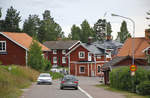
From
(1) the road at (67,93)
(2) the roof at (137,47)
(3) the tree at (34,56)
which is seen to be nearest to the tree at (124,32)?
(2) the roof at (137,47)

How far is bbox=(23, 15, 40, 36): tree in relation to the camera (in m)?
127

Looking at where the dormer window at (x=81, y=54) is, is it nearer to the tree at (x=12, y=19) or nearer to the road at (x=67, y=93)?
the tree at (x=12, y=19)

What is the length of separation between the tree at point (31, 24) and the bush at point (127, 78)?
93045 mm

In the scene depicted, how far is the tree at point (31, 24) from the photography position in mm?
127250

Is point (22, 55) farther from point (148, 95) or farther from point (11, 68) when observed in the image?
point (148, 95)

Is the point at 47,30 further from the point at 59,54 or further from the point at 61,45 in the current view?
the point at 59,54

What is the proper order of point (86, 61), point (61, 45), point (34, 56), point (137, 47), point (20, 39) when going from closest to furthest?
point (137, 47), point (34, 56), point (20, 39), point (86, 61), point (61, 45)

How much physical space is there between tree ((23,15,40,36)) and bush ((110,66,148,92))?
93.0 meters

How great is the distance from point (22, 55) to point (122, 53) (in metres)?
16.9

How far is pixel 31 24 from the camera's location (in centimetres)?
12925

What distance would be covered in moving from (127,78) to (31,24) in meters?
99.0

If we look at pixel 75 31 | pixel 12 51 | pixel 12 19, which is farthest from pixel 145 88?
pixel 75 31

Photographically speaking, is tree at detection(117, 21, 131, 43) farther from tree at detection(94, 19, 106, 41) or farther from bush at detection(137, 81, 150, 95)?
bush at detection(137, 81, 150, 95)

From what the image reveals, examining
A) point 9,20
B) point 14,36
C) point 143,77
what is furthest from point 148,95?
point 9,20
